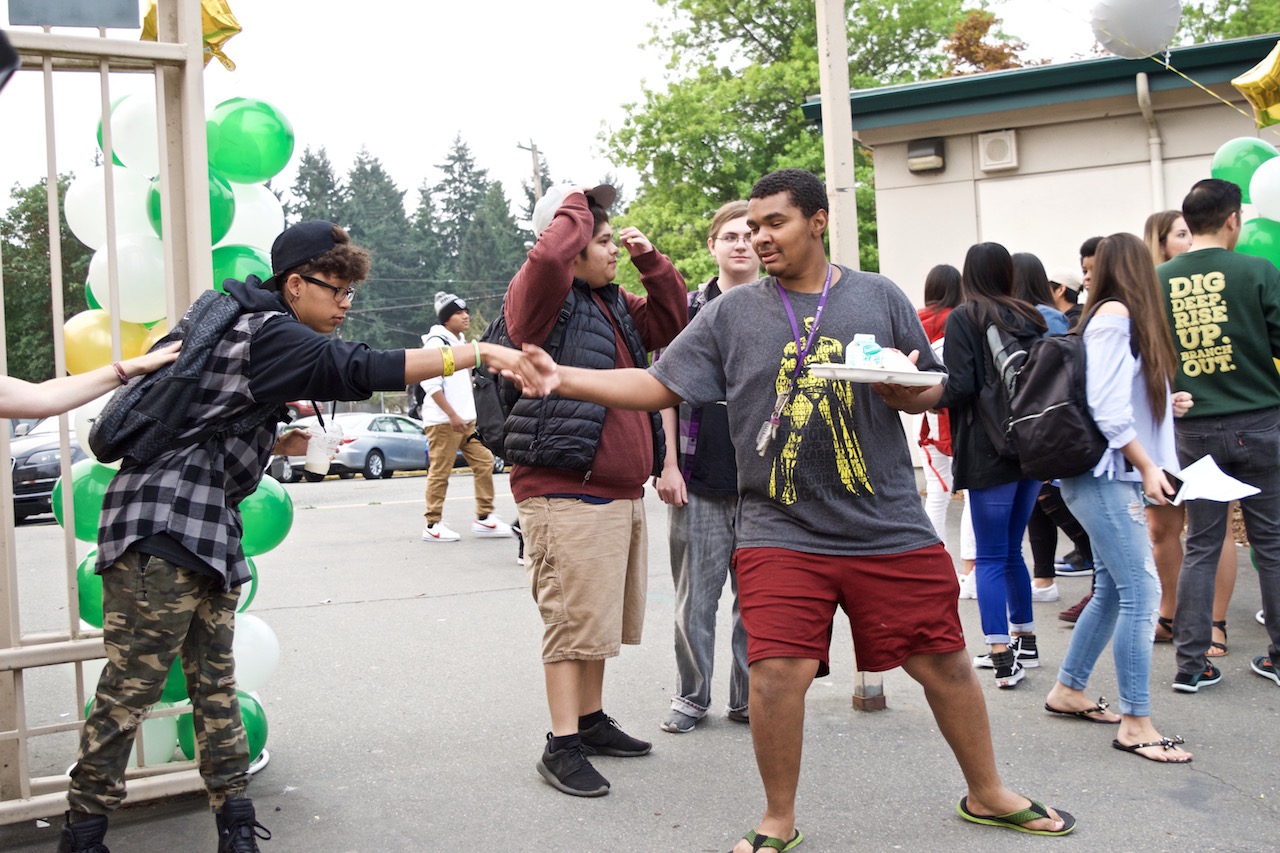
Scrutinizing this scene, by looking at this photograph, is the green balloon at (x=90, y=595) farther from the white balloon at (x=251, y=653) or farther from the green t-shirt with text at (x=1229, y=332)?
the green t-shirt with text at (x=1229, y=332)

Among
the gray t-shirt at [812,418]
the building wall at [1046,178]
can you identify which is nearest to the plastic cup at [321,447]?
the gray t-shirt at [812,418]

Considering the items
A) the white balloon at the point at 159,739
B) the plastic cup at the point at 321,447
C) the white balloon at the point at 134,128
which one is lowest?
the white balloon at the point at 159,739

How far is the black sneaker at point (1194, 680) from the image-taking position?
514 cm

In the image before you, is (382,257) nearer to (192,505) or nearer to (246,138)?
(246,138)

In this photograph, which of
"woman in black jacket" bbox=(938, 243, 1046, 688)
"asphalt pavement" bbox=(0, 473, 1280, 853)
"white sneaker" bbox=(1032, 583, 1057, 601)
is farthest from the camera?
"white sneaker" bbox=(1032, 583, 1057, 601)

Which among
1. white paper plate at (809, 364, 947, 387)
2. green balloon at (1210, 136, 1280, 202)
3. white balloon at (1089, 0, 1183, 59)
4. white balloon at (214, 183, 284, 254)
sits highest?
white balloon at (1089, 0, 1183, 59)

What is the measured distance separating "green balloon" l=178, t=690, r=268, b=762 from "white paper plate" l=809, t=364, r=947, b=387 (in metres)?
2.30

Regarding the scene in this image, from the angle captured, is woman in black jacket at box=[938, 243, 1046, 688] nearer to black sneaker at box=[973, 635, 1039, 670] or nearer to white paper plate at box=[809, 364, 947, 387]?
black sneaker at box=[973, 635, 1039, 670]

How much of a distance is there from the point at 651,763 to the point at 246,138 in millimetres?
2776

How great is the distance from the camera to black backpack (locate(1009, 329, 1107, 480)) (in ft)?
14.7

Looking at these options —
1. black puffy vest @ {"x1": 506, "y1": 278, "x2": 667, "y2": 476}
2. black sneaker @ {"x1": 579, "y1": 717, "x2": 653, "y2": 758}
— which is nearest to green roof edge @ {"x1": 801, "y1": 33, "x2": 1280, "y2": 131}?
black puffy vest @ {"x1": 506, "y1": 278, "x2": 667, "y2": 476}

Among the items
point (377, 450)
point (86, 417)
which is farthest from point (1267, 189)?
point (377, 450)

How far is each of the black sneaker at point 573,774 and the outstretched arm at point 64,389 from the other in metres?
1.95

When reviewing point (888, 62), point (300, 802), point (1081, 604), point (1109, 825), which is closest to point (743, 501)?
point (1109, 825)
